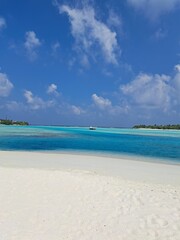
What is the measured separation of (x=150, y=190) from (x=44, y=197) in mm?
3539

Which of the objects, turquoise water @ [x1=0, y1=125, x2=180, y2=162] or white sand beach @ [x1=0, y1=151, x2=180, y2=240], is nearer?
white sand beach @ [x1=0, y1=151, x2=180, y2=240]

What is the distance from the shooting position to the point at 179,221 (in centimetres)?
591

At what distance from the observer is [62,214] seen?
6406 mm

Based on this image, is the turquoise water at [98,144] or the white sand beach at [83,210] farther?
the turquoise water at [98,144]

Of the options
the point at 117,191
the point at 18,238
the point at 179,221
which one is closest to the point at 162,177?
the point at 117,191

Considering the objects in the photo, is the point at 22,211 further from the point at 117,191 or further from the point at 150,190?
the point at 150,190

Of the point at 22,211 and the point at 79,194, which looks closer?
the point at 22,211

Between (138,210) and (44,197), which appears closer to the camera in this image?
(138,210)

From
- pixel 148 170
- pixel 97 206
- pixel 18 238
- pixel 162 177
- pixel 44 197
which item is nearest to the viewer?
pixel 18 238

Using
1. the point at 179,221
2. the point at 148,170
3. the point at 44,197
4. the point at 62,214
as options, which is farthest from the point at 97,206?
the point at 148,170

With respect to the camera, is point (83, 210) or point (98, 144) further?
point (98, 144)

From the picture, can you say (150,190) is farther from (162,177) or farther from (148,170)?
(148,170)

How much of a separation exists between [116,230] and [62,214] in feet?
4.92

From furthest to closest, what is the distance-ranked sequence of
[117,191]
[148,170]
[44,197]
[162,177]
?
[148,170] < [162,177] < [117,191] < [44,197]
